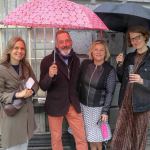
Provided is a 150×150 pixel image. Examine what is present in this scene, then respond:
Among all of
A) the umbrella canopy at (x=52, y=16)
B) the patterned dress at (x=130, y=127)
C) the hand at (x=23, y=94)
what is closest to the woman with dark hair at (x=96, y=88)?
the patterned dress at (x=130, y=127)

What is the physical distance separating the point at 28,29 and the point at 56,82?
1.07 meters

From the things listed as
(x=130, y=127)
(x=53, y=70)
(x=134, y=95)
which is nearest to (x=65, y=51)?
(x=53, y=70)

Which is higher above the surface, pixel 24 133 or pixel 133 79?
pixel 133 79

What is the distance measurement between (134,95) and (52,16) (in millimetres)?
1405

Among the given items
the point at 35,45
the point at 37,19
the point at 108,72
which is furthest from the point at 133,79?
the point at 35,45

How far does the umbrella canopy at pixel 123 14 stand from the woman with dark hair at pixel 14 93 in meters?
1.06

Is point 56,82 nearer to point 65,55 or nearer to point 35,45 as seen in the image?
point 65,55

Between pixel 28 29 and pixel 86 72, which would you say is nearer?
pixel 86 72

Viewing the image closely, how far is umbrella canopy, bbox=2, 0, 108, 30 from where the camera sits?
366 centimetres

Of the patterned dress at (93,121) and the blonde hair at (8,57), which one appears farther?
the patterned dress at (93,121)

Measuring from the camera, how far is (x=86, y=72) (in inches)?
184

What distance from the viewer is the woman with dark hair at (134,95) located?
4.32m

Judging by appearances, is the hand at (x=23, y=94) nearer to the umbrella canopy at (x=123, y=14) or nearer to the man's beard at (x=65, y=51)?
the man's beard at (x=65, y=51)

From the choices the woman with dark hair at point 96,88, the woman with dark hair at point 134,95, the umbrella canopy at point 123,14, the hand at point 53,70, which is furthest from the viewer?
the woman with dark hair at point 96,88
